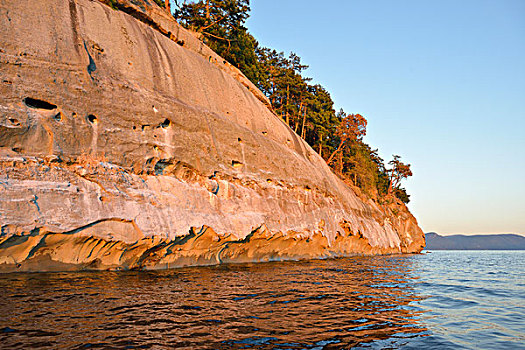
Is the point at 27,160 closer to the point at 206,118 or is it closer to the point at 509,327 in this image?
the point at 206,118

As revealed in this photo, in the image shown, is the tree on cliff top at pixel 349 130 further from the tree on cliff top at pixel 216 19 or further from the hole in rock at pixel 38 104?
the hole in rock at pixel 38 104

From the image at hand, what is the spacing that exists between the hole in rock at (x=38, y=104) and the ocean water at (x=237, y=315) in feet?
16.0

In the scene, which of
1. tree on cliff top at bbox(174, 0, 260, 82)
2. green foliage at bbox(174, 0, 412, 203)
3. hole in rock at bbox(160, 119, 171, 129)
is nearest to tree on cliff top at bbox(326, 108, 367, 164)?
green foliage at bbox(174, 0, 412, 203)

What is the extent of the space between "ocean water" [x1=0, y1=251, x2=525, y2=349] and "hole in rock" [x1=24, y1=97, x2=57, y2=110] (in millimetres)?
4866

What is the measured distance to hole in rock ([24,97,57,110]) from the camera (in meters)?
9.66

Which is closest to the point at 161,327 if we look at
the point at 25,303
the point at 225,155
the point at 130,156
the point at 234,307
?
the point at 234,307

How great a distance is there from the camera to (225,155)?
50.0 ft

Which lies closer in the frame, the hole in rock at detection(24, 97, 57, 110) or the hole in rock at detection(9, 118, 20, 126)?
the hole in rock at detection(9, 118, 20, 126)

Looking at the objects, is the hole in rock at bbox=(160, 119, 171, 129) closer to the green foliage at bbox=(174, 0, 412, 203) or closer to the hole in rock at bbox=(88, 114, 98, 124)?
the hole in rock at bbox=(88, 114, 98, 124)

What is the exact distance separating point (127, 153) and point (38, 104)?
2.91 m

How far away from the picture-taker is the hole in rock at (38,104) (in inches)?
380

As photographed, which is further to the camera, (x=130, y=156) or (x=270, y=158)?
(x=270, y=158)

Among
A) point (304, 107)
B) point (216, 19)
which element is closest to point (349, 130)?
point (304, 107)

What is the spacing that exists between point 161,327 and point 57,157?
7119 millimetres
